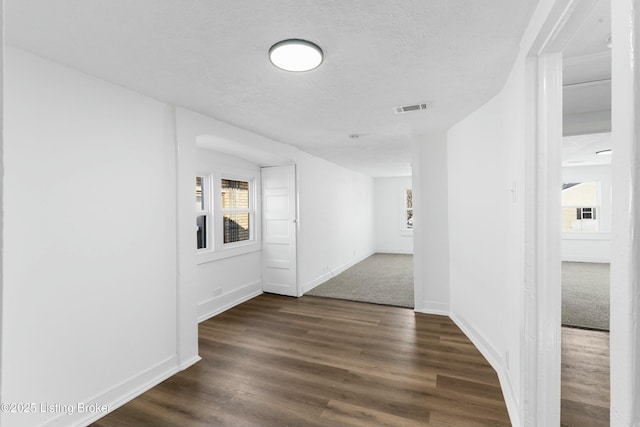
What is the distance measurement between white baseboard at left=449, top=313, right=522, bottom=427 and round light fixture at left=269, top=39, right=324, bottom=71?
8.08ft

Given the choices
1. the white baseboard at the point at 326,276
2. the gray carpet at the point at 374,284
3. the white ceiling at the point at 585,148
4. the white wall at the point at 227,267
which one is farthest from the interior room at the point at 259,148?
the white ceiling at the point at 585,148

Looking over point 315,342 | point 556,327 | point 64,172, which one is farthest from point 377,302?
point 64,172

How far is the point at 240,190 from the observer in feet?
15.7

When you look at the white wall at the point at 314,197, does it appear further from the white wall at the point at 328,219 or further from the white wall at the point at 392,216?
the white wall at the point at 392,216

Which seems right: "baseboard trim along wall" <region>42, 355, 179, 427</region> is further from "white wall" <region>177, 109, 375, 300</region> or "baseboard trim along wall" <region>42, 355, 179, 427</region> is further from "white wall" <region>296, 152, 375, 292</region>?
"white wall" <region>296, 152, 375, 292</region>

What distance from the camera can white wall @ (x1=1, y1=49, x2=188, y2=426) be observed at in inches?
71.4

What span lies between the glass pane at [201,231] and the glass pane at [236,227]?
0.34 m

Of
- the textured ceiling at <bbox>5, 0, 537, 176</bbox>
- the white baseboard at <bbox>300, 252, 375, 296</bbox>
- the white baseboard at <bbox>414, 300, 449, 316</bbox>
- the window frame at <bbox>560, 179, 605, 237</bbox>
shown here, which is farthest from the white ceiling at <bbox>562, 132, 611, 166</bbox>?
the white baseboard at <bbox>300, 252, 375, 296</bbox>

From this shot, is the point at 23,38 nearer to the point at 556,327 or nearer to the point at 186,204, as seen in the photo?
the point at 186,204

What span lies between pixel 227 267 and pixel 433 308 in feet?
9.16

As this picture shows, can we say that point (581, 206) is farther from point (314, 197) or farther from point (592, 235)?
point (314, 197)

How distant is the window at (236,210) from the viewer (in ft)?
14.6

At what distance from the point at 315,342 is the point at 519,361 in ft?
6.07

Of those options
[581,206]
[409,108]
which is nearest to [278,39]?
[409,108]
